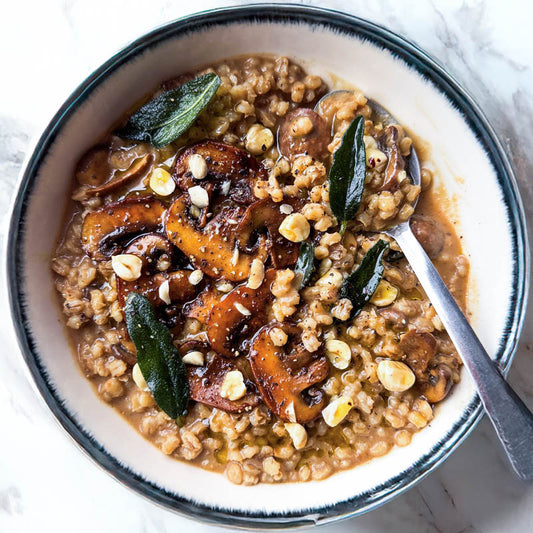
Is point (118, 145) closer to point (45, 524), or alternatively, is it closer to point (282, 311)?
point (282, 311)

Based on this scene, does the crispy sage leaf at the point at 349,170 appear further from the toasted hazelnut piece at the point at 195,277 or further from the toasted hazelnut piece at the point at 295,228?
the toasted hazelnut piece at the point at 195,277

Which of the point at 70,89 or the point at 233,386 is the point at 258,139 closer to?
the point at 70,89

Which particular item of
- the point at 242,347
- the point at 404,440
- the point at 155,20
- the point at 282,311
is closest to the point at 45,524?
the point at 242,347

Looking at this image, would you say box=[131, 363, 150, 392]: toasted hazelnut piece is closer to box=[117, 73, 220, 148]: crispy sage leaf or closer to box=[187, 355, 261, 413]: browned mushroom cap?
box=[187, 355, 261, 413]: browned mushroom cap

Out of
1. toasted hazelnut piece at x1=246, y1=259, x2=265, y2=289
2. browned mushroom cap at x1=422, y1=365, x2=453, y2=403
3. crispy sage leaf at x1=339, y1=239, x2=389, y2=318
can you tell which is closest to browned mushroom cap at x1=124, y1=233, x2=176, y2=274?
toasted hazelnut piece at x1=246, y1=259, x2=265, y2=289

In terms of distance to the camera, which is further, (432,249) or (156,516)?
(156,516)

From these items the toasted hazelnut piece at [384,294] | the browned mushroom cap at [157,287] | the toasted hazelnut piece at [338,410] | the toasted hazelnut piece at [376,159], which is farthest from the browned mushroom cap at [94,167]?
the toasted hazelnut piece at [338,410]
